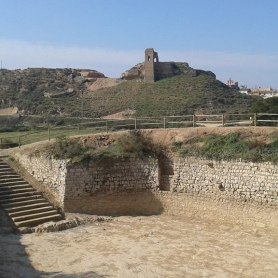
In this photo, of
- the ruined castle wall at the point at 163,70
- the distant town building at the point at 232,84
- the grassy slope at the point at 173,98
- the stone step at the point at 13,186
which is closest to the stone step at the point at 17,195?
the stone step at the point at 13,186

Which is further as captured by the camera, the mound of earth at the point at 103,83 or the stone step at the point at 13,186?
the mound of earth at the point at 103,83

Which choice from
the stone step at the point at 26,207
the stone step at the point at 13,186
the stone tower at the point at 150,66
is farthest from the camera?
the stone tower at the point at 150,66

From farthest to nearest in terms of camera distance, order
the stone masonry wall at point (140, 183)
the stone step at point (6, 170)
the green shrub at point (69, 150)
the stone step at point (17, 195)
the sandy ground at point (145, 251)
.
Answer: the stone step at point (6, 170)
the green shrub at point (69, 150)
the stone masonry wall at point (140, 183)
the stone step at point (17, 195)
the sandy ground at point (145, 251)

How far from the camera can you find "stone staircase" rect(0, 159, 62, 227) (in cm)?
1736

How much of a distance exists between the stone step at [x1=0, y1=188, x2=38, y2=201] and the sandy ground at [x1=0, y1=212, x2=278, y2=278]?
7.64ft

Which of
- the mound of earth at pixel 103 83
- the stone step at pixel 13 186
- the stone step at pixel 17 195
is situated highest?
the mound of earth at pixel 103 83

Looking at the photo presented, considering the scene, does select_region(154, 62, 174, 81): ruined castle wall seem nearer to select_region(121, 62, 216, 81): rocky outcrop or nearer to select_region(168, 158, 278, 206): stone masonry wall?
select_region(121, 62, 216, 81): rocky outcrop

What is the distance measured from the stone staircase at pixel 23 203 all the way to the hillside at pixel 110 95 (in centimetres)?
2528

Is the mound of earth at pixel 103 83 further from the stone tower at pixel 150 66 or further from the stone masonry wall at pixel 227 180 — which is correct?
the stone masonry wall at pixel 227 180

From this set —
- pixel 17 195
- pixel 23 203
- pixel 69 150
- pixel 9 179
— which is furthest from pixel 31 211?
pixel 69 150

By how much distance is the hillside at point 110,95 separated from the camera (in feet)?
152

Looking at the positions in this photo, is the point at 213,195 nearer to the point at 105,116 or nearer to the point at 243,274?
the point at 243,274

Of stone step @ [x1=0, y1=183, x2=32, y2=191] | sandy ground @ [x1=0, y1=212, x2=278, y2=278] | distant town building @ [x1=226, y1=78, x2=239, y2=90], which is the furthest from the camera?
distant town building @ [x1=226, y1=78, x2=239, y2=90]

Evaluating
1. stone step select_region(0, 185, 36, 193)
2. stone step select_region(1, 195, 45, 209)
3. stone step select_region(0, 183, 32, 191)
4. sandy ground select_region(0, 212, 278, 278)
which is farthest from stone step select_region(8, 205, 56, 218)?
stone step select_region(0, 183, 32, 191)
